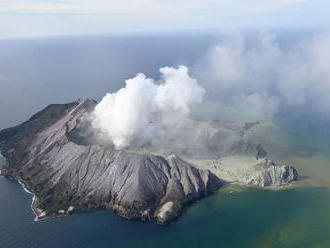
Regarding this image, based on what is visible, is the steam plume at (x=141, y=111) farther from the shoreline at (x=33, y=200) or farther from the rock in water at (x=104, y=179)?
the shoreline at (x=33, y=200)

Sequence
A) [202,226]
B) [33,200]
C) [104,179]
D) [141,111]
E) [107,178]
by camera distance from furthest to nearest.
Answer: [141,111] < [104,179] < [107,178] < [33,200] < [202,226]

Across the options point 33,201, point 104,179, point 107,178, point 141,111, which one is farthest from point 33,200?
point 141,111

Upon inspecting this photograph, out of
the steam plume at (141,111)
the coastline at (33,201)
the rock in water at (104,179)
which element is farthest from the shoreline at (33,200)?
the steam plume at (141,111)

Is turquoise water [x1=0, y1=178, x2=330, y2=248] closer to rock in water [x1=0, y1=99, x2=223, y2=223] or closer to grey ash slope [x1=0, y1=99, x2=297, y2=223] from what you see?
grey ash slope [x1=0, y1=99, x2=297, y2=223]

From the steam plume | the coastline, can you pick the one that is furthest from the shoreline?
the steam plume

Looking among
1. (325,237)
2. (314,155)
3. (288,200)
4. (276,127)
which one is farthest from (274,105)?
(325,237)

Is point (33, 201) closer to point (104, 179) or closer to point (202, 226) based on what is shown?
point (104, 179)
